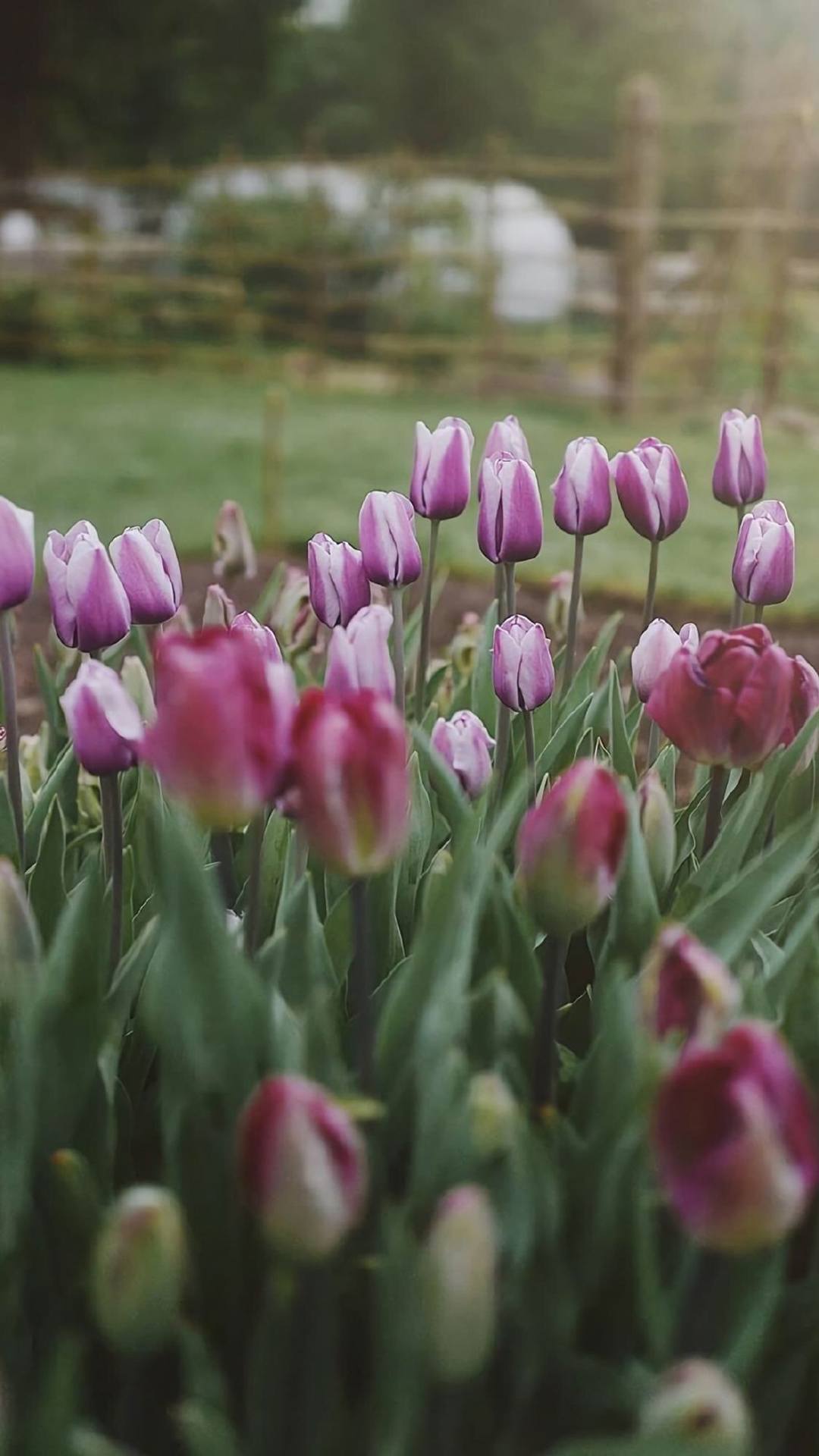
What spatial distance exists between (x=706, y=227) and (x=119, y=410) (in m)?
3.93

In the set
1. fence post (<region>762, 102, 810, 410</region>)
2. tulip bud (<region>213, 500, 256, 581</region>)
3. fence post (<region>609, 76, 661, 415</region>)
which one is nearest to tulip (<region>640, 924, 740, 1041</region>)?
tulip bud (<region>213, 500, 256, 581</region>)

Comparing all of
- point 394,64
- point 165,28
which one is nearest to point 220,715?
point 165,28

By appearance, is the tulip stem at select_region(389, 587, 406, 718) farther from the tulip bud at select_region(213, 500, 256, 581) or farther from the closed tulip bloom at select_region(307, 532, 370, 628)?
the tulip bud at select_region(213, 500, 256, 581)

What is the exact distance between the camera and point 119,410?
9.84 m

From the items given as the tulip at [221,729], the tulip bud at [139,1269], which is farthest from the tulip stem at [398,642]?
the tulip bud at [139,1269]

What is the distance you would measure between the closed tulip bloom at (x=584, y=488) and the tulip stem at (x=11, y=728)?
0.51m

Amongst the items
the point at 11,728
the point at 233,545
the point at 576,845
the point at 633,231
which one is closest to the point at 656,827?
the point at 576,845

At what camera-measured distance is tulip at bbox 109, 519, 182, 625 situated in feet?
3.92

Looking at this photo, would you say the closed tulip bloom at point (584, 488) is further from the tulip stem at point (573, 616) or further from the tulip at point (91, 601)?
the tulip at point (91, 601)

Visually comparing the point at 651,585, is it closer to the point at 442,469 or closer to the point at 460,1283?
the point at 442,469

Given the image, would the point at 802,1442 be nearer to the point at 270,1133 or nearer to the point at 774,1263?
the point at 774,1263

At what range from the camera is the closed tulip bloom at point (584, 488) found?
1.41 meters

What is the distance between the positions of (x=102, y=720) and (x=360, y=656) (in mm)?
173

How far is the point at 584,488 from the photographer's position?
142cm
